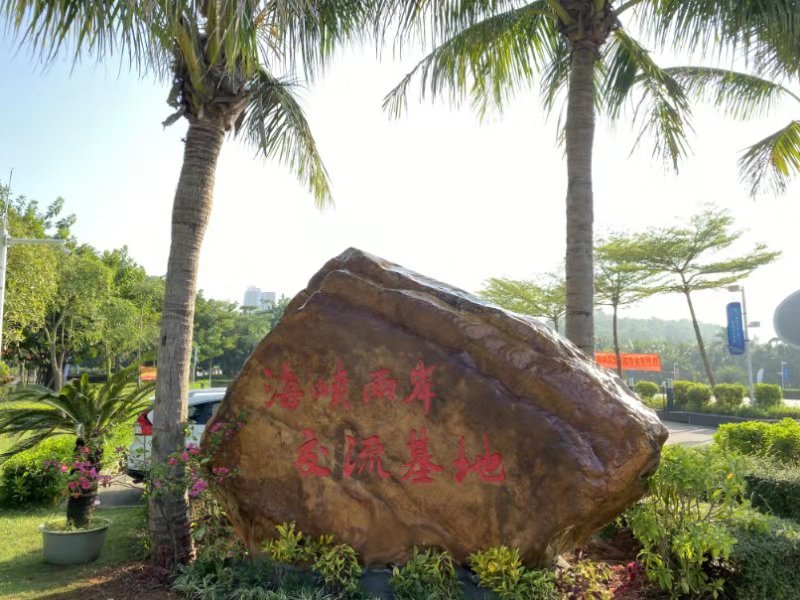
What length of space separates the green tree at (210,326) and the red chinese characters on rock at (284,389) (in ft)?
113

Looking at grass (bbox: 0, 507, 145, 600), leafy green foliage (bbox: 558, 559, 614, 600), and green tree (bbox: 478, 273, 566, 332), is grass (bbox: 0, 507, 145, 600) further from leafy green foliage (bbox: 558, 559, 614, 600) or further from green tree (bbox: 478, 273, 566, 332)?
green tree (bbox: 478, 273, 566, 332)

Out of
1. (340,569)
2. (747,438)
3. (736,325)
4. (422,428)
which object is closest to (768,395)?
(736,325)

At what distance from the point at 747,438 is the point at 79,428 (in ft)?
26.8

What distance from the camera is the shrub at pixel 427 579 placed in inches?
156

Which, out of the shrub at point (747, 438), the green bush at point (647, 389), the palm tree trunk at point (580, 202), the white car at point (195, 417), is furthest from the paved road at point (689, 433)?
the white car at point (195, 417)

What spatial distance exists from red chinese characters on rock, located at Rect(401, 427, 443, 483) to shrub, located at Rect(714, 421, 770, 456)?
214 inches

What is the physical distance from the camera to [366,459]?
4344 mm

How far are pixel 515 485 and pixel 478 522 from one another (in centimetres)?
38

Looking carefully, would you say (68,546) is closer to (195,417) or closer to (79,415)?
(79,415)

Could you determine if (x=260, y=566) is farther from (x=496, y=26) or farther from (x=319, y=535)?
(x=496, y=26)

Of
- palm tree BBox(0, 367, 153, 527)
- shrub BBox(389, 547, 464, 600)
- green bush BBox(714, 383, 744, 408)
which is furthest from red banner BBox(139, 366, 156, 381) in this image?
green bush BBox(714, 383, 744, 408)

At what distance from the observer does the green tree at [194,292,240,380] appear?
1548 inches

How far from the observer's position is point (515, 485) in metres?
4.00

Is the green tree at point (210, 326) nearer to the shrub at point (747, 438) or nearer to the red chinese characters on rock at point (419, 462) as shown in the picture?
the shrub at point (747, 438)
